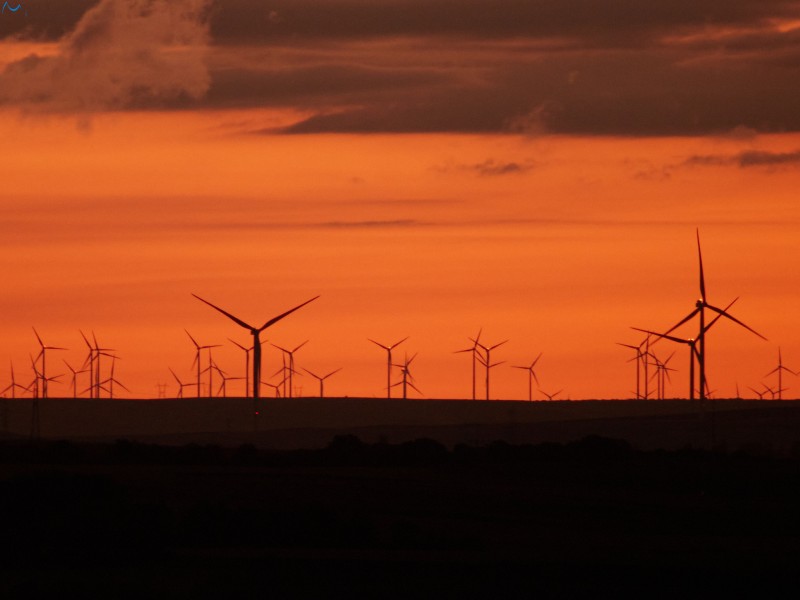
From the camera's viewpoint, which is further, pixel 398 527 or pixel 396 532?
pixel 398 527

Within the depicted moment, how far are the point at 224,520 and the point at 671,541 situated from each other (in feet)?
53.0

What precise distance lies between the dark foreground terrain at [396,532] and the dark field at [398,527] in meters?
0.10

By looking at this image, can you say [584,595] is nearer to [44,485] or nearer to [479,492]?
Result: [44,485]

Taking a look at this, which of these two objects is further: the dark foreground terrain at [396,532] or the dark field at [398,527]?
the dark field at [398,527]

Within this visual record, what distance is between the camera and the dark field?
56.4 metres

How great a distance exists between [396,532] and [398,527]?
70cm

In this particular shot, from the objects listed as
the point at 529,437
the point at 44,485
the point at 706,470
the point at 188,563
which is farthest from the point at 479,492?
the point at 529,437

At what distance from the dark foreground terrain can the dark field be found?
98 mm

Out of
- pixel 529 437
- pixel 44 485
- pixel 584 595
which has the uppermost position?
pixel 529 437

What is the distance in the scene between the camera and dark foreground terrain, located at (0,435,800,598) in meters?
56.0

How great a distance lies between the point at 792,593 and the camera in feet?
182

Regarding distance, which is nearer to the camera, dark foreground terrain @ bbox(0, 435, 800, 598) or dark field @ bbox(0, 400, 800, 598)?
dark foreground terrain @ bbox(0, 435, 800, 598)

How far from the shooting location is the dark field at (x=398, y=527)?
2219 inches

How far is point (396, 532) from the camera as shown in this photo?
68.4 metres
